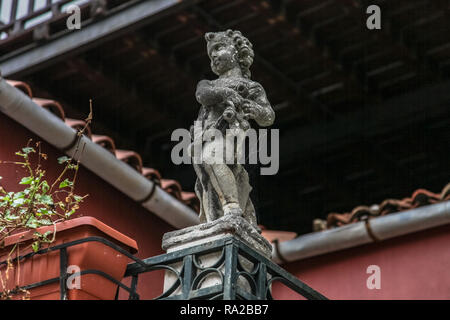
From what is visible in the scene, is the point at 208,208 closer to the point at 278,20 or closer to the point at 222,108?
the point at 222,108

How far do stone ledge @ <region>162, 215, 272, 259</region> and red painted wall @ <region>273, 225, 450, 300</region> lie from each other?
4.33m

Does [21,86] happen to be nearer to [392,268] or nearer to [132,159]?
[132,159]

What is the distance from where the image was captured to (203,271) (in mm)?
7102

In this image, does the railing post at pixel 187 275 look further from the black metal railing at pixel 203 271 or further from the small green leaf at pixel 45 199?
the small green leaf at pixel 45 199

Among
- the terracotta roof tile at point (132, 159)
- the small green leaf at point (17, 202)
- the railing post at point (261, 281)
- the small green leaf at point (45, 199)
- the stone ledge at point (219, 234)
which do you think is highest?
the terracotta roof tile at point (132, 159)

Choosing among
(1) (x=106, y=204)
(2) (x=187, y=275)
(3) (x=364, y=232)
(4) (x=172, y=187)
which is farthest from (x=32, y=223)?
(3) (x=364, y=232)

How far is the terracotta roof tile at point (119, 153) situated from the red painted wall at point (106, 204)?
11.2 inches

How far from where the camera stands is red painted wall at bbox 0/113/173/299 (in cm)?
1073

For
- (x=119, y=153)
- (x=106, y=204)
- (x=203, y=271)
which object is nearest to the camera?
(x=203, y=271)

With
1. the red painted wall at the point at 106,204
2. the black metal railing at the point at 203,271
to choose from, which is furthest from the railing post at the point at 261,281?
the red painted wall at the point at 106,204

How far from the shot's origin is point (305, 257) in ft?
40.3

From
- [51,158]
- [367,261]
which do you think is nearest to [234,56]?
[51,158]

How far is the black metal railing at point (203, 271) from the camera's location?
22.9 ft

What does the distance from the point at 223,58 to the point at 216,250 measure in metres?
1.53
